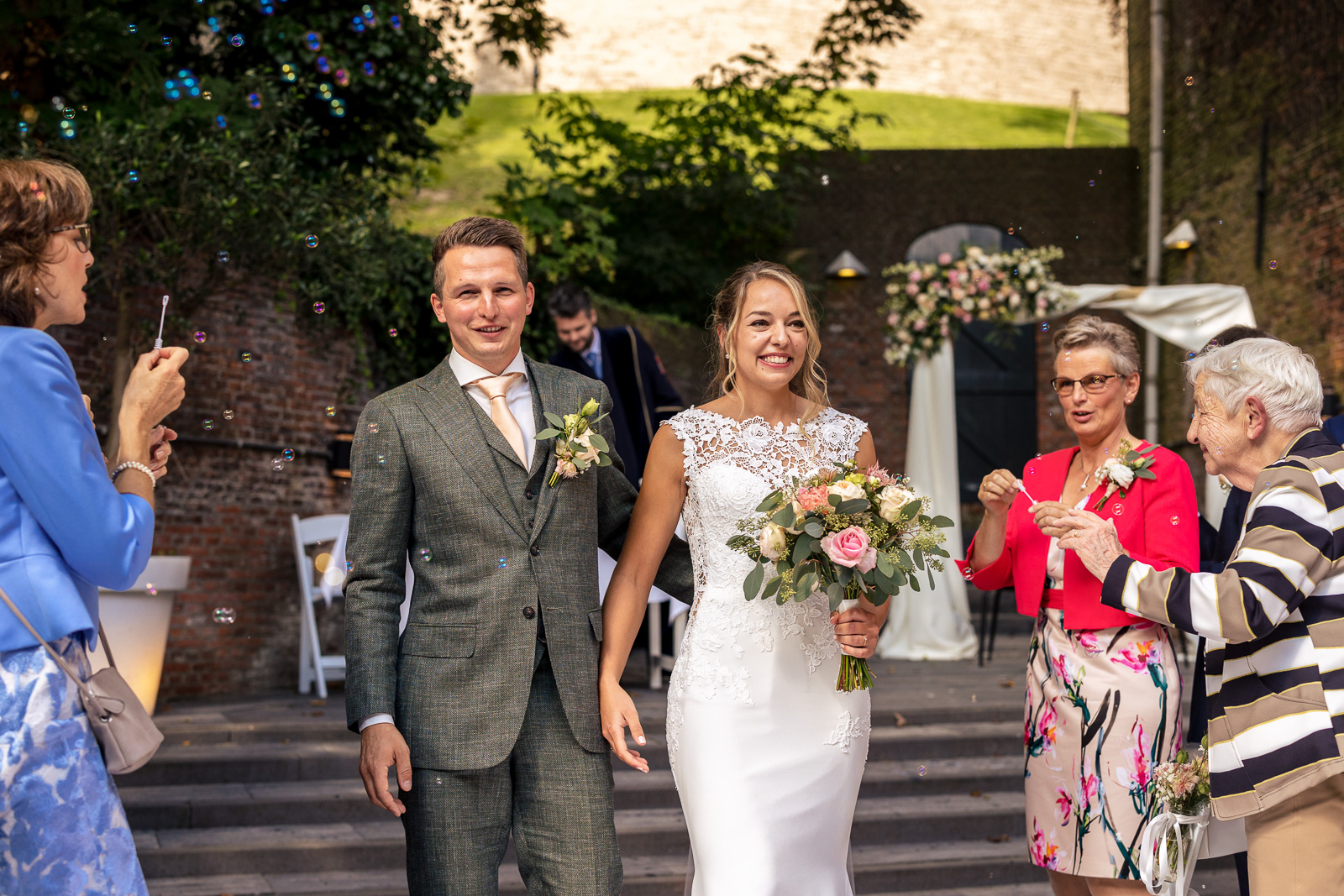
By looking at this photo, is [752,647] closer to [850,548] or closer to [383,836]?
[850,548]

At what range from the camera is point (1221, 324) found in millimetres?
8938

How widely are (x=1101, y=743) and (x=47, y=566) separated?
2.46 m

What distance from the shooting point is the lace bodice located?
9.39 feet

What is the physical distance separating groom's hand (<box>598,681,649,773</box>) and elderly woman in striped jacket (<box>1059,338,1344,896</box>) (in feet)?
3.66

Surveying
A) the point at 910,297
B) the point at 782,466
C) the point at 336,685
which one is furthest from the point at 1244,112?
the point at 782,466

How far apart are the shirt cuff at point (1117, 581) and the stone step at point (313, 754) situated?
3060 mm

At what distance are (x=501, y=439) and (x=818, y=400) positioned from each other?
3.23ft

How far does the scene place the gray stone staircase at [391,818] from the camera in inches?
185

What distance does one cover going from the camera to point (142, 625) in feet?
20.6

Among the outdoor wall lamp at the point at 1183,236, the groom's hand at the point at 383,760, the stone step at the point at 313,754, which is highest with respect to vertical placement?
the outdoor wall lamp at the point at 1183,236

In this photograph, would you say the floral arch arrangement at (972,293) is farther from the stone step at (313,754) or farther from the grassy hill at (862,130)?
the grassy hill at (862,130)

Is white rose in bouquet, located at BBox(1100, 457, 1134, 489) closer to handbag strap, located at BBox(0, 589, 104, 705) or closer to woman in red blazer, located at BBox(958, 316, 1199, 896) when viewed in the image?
woman in red blazer, located at BBox(958, 316, 1199, 896)

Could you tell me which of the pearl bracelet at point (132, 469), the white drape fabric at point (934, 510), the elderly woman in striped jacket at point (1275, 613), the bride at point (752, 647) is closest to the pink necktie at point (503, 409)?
the bride at point (752, 647)

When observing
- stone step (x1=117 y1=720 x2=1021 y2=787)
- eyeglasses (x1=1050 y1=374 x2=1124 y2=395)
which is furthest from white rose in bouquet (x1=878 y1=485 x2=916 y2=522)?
stone step (x1=117 y1=720 x2=1021 y2=787)
